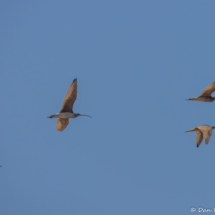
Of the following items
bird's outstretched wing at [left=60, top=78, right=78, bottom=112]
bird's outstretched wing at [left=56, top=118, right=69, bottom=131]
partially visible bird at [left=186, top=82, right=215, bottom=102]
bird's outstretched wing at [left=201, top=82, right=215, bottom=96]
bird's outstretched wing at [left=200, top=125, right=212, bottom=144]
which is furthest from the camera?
partially visible bird at [left=186, top=82, right=215, bottom=102]

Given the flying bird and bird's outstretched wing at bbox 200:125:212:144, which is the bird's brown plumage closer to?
the flying bird

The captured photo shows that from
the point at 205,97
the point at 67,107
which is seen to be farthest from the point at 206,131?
the point at 67,107

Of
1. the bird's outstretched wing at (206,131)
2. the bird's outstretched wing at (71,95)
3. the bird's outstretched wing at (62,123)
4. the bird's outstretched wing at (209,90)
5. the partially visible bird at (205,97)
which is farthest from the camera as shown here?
the partially visible bird at (205,97)

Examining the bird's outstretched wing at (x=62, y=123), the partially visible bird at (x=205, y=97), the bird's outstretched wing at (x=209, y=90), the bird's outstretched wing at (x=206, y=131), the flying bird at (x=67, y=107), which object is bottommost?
the bird's outstretched wing at (x=206, y=131)

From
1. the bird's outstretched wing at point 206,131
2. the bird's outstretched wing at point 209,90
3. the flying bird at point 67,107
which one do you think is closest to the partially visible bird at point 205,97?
the bird's outstretched wing at point 209,90

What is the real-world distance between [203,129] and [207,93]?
3120 mm

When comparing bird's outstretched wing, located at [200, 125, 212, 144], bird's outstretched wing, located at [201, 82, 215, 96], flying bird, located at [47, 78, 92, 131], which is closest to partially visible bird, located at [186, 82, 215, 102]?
bird's outstretched wing, located at [201, 82, 215, 96]

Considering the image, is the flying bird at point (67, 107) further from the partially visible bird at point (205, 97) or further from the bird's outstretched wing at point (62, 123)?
the partially visible bird at point (205, 97)

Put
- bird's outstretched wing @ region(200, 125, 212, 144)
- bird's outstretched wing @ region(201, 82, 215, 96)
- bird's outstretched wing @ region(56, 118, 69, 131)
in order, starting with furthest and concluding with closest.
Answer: bird's outstretched wing @ region(201, 82, 215, 96)
bird's outstretched wing @ region(56, 118, 69, 131)
bird's outstretched wing @ region(200, 125, 212, 144)

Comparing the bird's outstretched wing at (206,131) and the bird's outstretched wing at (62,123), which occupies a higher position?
the bird's outstretched wing at (62,123)

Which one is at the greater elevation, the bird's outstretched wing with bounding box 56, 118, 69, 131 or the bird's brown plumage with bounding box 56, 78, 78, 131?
the bird's brown plumage with bounding box 56, 78, 78, 131

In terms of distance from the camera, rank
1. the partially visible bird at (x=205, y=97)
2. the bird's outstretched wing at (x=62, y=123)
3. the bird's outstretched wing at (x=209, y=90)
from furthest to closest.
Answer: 1. the partially visible bird at (x=205, y=97)
2. the bird's outstretched wing at (x=209, y=90)
3. the bird's outstretched wing at (x=62, y=123)

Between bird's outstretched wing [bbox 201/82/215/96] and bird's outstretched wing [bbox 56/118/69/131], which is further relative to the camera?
bird's outstretched wing [bbox 201/82/215/96]

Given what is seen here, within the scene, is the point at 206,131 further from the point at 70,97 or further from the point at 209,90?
the point at 70,97
